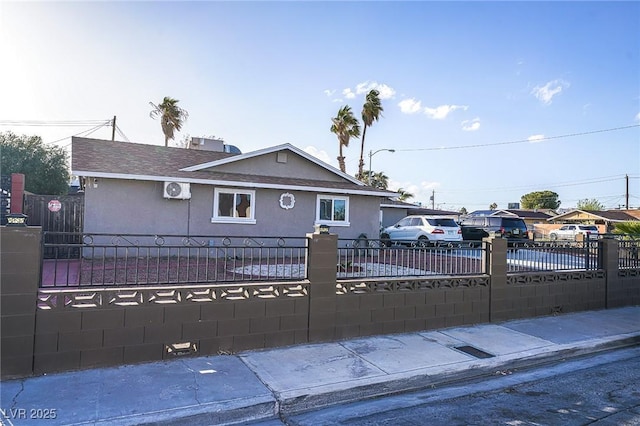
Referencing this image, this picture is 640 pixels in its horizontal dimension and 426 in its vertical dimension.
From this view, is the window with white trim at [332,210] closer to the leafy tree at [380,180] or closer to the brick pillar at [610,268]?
the brick pillar at [610,268]

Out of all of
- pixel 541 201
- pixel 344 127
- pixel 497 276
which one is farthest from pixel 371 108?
pixel 541 201

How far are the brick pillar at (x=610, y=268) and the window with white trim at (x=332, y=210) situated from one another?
8.37 metres

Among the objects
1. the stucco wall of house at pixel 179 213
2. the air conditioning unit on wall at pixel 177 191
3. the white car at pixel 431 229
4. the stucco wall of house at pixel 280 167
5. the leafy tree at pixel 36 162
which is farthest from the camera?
the leafy tree at pixel 36 162

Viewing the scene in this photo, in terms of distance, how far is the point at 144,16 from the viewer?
8.70 m

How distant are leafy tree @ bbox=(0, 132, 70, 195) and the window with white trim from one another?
17.9 metres

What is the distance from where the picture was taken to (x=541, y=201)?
7962 cm

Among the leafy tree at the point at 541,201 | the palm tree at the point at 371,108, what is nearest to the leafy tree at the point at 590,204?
the leafy tree at the point at 541,201

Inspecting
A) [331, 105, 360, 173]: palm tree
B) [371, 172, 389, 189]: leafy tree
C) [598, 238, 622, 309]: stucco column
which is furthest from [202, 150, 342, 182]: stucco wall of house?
[371, 172, 389, 189]: leafy tree

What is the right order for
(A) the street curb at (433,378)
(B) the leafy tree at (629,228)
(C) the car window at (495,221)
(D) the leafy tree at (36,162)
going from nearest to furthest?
(A) the street curb at (433,378) → (B) the leafy tree at (629,228) → (C) the car window at (495,221) → (D) the leafy tree at (36,162)

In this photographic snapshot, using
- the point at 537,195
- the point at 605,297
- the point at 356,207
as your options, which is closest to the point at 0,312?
the point at 605,297

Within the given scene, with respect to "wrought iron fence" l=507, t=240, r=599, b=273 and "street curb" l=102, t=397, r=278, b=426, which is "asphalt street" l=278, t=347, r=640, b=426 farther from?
"wrought iron fence" l=507, t=240, r=599, b=273

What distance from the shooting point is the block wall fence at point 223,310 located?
429cm

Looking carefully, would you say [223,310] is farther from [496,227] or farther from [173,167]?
[496,227]

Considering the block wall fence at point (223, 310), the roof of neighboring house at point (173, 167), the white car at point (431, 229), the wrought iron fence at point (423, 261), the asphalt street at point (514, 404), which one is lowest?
the asphalt street at point (514, 404)
